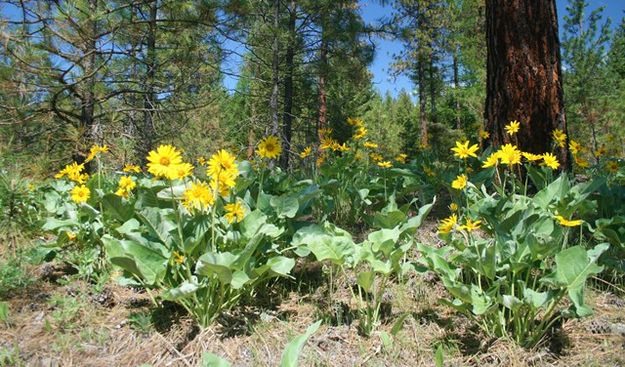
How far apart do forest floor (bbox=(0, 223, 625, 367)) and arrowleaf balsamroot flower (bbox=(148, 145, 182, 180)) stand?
72 centimetres

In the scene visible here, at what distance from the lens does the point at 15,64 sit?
15.2 ft

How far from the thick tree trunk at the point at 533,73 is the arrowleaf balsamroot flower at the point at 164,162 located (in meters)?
2.58

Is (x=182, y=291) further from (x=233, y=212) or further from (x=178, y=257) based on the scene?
(x=233, y=212)

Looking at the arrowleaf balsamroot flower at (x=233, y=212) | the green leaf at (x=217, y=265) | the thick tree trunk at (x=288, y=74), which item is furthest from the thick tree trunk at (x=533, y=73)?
the thick tree trunk at (x=288, y=74)

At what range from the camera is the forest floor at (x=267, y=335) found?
1.85m

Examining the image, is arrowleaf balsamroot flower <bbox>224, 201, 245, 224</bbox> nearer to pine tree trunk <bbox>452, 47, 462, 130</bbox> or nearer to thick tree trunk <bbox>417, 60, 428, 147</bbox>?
pine tree trunk <bbox>452, 47, 462, 130</bbox>

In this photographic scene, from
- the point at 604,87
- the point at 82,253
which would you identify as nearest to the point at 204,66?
the point at 82,253

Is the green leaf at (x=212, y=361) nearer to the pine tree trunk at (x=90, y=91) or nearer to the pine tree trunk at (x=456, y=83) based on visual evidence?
the pine tree trunk at (x=90, y=91)

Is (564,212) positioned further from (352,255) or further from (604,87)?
(604,87)

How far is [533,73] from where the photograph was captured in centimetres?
335

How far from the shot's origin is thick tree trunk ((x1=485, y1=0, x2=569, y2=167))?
3.34 metres

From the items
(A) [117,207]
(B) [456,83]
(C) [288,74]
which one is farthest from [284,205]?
(B) [456,83]

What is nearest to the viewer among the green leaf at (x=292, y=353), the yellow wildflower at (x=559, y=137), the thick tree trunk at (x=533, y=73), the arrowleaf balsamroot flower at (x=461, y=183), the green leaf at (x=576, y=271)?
the green leaf at (x=292, y=353)

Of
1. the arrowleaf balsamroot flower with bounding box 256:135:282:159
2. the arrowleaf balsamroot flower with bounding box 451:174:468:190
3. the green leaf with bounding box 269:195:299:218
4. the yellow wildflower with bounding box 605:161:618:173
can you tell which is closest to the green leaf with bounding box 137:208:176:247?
the green leaf with bounding box 269:195:299:218
